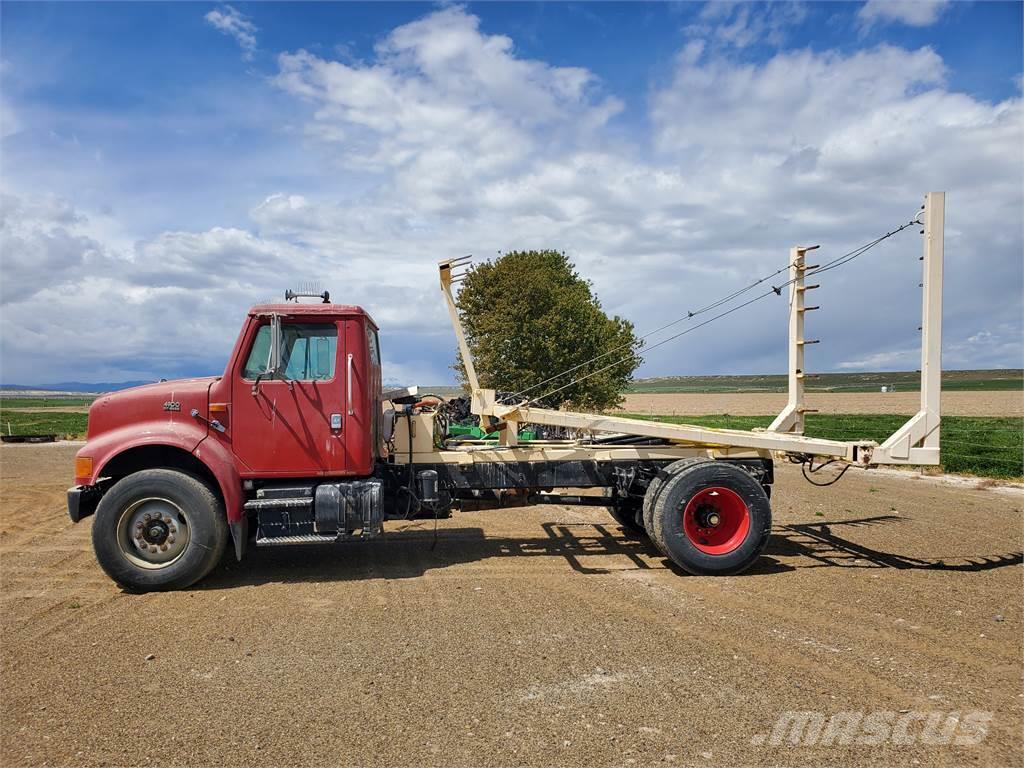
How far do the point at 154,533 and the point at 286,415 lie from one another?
1.65 meters

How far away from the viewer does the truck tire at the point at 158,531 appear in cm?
674

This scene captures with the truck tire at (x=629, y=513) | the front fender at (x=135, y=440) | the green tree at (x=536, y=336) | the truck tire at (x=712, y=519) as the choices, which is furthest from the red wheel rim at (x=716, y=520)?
the green tree at (x=536, y=336)

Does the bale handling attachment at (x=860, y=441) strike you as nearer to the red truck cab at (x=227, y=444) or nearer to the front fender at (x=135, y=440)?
the red truck cab at (x=227, y=444)

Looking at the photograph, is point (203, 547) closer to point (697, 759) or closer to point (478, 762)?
point (478, 762)

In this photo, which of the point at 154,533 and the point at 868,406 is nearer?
the point at 154,533

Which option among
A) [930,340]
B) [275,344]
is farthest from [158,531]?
[930,340]

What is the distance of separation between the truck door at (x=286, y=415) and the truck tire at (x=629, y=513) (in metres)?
3.57

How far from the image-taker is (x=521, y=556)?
8.30m

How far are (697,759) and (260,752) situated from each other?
2223 millimetres

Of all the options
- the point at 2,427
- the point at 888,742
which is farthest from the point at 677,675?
the point at 2,427

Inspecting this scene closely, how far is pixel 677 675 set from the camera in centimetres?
467

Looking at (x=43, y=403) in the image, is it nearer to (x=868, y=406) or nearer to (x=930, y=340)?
(x=868, y=406)

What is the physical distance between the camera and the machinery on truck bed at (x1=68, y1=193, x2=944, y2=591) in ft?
22.4

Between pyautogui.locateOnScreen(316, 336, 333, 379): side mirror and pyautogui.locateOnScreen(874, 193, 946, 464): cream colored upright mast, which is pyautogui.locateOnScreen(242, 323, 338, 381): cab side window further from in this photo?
pyautogui.locateOnScreen(874, 193, 946, 464): cream colored upright mast
